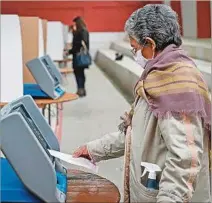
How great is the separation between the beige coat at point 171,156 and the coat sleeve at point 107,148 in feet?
0.76

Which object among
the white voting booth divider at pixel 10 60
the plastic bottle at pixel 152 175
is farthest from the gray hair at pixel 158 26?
the white voting booth divider at pixel 10 60

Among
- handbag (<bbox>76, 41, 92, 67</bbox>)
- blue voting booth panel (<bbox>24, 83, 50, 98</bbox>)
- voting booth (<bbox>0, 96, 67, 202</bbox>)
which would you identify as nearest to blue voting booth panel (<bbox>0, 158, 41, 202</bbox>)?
voting booth (<bbox>0, 96, 67, 202</bbox>)

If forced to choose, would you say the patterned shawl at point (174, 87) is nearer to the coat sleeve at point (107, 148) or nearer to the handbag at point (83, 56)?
the coat sleeve at point (107, 148)

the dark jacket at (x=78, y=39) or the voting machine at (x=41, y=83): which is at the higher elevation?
the voting machine at (x=41, y=83)

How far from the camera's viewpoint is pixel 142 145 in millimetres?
1704

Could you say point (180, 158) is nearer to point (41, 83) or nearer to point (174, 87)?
point (174, 87)

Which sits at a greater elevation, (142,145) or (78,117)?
(142,145)

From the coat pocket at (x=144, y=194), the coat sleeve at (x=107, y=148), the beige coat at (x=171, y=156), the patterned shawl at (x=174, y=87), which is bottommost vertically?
the coat pocket at (x=144, y=194)

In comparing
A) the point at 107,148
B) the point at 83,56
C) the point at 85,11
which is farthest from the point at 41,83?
the point at 85,11

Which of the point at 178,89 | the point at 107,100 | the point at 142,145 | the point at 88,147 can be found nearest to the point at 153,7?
the point at 178,89

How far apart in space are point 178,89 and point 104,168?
250 cm

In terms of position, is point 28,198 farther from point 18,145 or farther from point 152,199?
point 152,199

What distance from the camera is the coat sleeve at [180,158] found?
1.54 m

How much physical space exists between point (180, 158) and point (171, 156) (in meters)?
0.04
